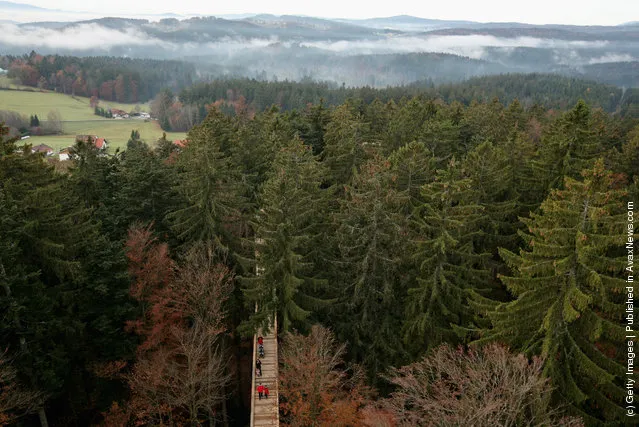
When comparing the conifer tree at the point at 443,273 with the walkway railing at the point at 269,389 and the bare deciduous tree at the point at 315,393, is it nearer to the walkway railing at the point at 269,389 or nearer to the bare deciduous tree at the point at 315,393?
the bare deciduous tree at the point at 315,393

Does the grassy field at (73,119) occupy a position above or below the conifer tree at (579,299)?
below

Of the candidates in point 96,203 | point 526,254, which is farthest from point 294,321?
point 96,203

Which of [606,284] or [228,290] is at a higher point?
[606,284]

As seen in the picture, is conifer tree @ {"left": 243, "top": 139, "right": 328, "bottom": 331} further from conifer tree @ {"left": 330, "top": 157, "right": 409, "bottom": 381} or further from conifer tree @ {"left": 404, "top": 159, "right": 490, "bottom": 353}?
conifer tree @ {"left": 404, "top": 159, "right": 490, "bottom": 353}

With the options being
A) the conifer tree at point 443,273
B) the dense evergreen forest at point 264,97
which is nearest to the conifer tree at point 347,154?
the conifer tree at point 443,273

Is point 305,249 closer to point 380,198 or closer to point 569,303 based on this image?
point 380,198
